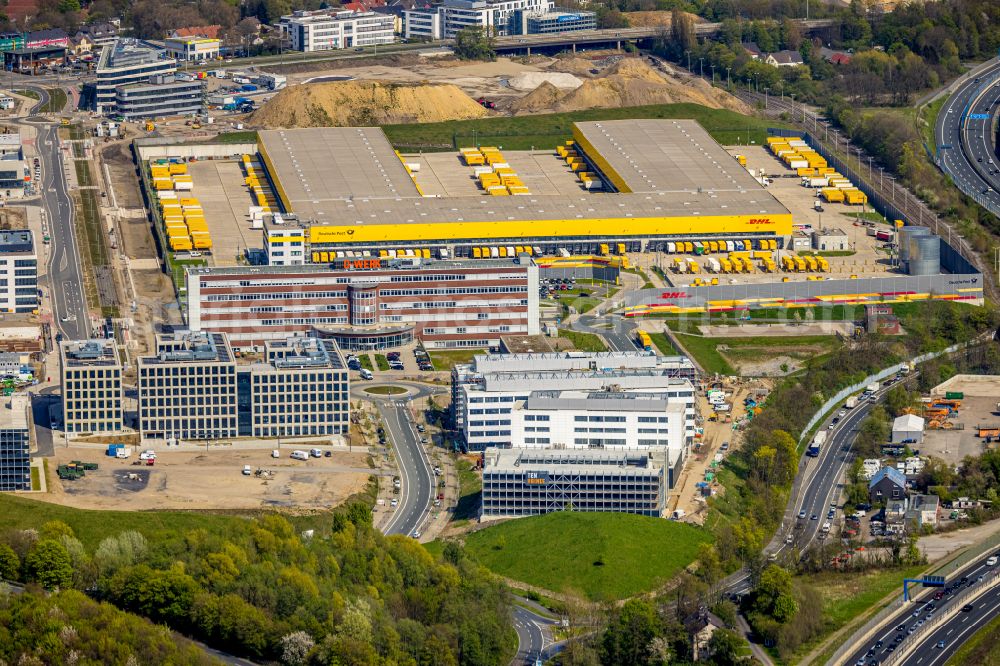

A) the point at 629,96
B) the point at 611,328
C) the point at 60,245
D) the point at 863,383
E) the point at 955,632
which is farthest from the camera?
the point at 629,96

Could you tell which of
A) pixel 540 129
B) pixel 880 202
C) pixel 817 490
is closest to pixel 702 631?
pixel 817 490

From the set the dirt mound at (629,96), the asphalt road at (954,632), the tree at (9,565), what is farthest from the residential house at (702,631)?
the dirt mound at (629,96)

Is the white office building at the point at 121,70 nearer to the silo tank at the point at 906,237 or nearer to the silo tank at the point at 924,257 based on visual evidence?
the silo tank at the point at 906,237

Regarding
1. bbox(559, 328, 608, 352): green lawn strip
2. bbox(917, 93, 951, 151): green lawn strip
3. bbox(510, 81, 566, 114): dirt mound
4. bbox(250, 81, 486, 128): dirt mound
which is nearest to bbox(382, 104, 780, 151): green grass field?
bbox(250, 81, 486, 128): dirt mound

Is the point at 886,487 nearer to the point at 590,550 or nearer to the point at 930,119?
the point at 590,550

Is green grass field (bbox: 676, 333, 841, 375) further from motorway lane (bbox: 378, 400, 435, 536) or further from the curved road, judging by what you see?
motorway lane (bbox: 378, 400, 435, 536)
